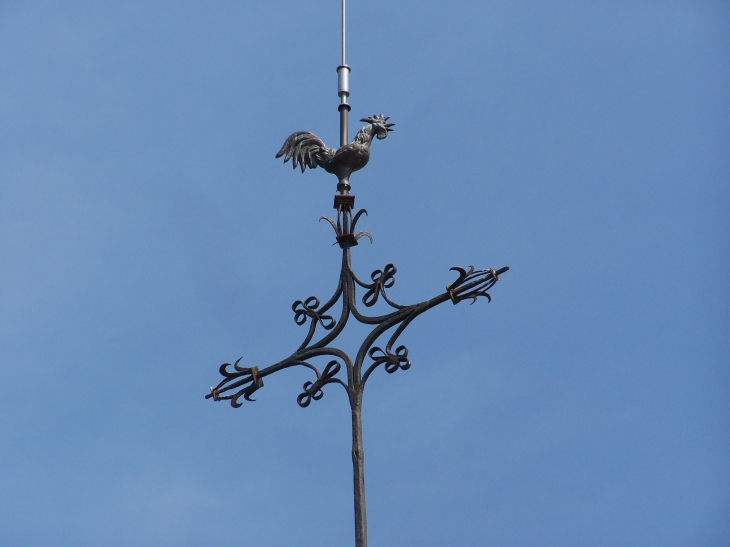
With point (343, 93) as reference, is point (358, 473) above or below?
below

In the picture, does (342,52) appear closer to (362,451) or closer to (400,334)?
(400,334)

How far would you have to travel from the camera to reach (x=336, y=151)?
27.5 feet

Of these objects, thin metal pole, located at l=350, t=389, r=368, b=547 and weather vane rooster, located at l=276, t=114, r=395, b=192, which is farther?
weather vane rooster, located at l=276, t=114, r=395, b=192

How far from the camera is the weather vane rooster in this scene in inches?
328

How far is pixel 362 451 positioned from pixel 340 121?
8.23 feet

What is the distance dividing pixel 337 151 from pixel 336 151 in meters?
0.02

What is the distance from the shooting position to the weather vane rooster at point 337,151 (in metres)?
8.32

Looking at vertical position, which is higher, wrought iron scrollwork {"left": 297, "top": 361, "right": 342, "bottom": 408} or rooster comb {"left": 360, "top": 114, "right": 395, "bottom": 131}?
rooster comb {"left": 360, "top": 114, "right": 395, "bottom": 131}

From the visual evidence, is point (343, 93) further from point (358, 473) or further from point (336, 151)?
point (358, 473)

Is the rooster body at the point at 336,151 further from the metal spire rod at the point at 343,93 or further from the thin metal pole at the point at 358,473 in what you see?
the thin metal pole at the point at 358,473

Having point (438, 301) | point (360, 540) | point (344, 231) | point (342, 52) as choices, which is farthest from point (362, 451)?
point (342, 52)

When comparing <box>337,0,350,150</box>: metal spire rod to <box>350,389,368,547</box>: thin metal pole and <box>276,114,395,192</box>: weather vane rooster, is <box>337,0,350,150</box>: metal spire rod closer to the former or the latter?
<box>276,114,395,192</box>: weather vane rooster

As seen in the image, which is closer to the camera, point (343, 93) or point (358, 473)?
point (358, 473)

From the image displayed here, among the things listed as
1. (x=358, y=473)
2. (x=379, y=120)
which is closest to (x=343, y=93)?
(x=379, y=120)
